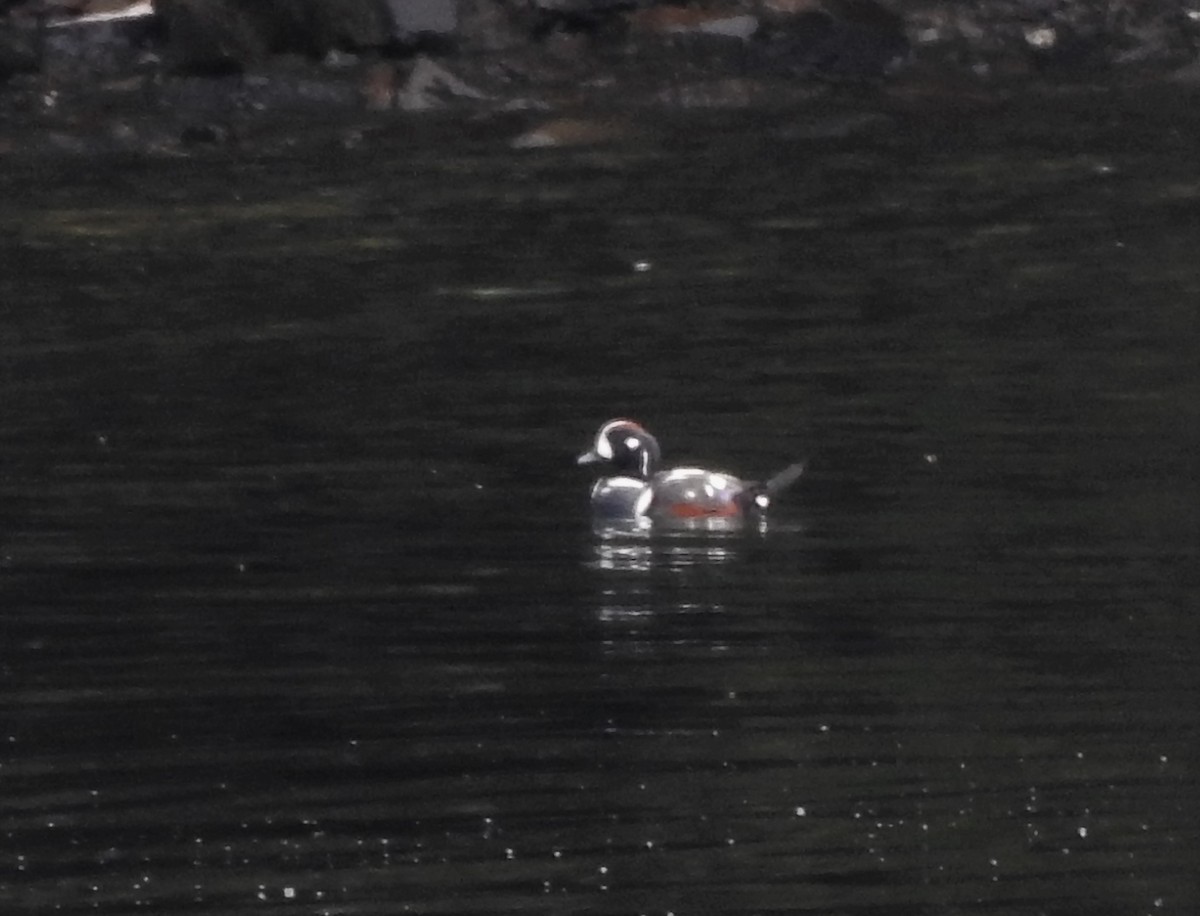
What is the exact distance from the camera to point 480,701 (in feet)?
39.4

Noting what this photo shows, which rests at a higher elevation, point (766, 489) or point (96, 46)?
point (766, 489)

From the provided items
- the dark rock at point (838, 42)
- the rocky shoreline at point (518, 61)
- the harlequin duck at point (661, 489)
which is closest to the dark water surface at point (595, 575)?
the harlequin duck at point (661, 489)

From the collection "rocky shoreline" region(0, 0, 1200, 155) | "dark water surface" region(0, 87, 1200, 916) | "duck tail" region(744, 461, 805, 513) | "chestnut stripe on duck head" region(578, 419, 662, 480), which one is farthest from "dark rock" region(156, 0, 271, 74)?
"duck tail" region(744, 461, 805, 513)

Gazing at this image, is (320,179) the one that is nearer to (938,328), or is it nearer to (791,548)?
(938,328)

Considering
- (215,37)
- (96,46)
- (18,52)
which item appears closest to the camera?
(215,37)

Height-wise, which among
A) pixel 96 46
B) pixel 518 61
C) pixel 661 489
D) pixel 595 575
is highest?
pixel 595 575

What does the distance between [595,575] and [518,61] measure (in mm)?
20468

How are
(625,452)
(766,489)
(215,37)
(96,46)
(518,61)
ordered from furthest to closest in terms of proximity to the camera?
(96,46)
(518,61)
(215,37)
(625,452)
(766,489)

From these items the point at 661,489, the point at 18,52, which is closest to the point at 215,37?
the point at 18,52

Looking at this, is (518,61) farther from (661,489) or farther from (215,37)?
(661,489)

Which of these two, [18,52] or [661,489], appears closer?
[661,489]

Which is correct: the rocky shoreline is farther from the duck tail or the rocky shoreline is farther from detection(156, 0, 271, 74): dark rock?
the duck tail

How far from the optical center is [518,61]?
3403cm

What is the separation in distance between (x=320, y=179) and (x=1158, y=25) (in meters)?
10.2
